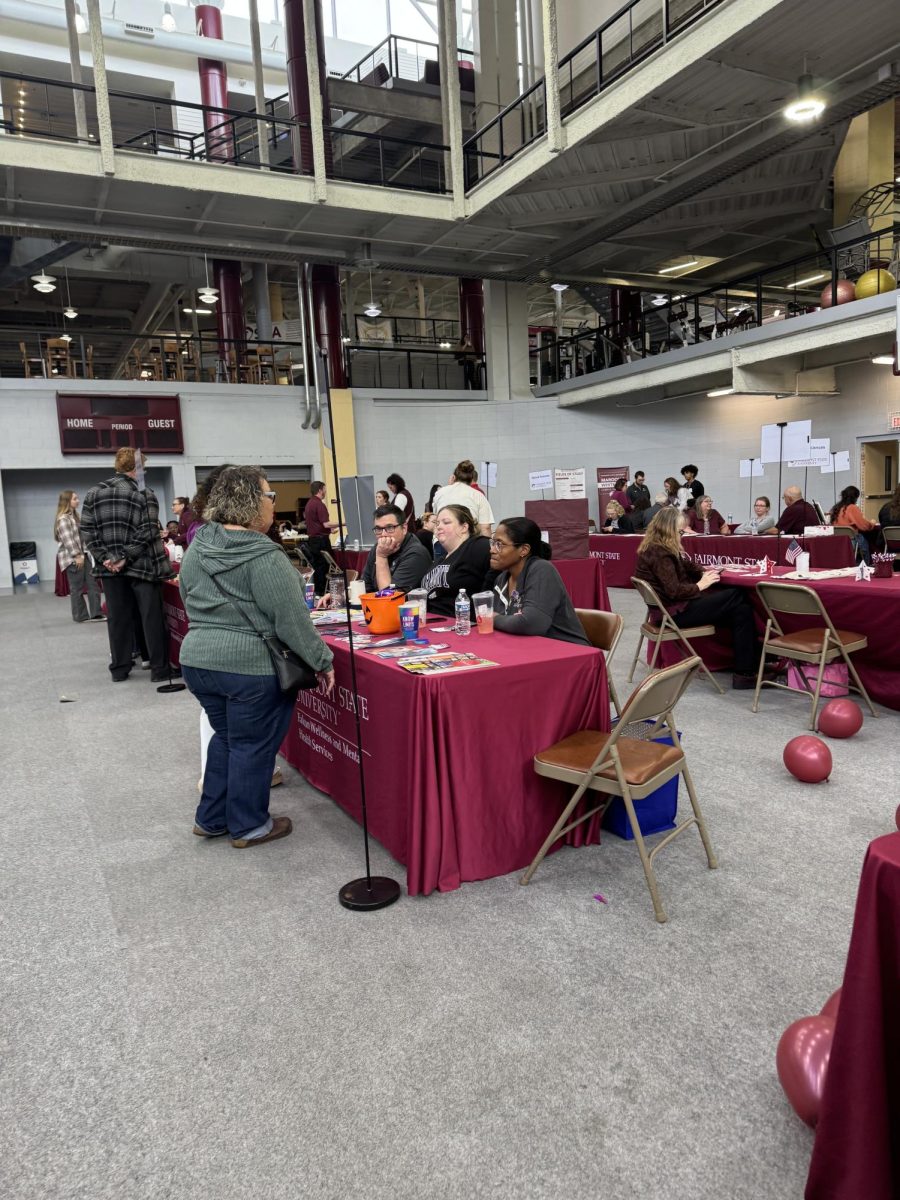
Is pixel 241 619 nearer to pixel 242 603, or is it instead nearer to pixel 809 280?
pixel 242 603

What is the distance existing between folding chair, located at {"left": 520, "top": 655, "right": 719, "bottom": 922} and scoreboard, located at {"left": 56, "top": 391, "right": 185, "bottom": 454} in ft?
42.0

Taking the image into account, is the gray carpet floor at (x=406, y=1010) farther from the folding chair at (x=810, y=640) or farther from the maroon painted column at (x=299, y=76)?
the maroon painted column at (x=299, y=76)

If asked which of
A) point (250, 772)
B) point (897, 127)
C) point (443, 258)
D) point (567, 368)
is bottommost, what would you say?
point (250, 772)

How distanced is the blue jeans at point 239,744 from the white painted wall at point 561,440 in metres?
12.6

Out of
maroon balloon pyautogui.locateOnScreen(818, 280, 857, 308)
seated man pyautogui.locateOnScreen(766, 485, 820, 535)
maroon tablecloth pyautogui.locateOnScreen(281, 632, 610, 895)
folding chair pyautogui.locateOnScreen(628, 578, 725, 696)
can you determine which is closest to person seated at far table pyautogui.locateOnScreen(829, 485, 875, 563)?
seated man pyautogui.locateOnScreen(766, 485, 820, 535)

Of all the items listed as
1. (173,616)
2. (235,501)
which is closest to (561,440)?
(173,616)

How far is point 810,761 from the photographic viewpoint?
11.9 ft

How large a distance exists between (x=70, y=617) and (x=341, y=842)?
837 cm

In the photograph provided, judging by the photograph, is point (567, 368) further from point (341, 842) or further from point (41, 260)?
point (341, 842)

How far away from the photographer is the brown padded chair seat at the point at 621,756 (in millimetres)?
2632

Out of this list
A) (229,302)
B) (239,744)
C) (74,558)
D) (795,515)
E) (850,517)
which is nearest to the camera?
(239,744)

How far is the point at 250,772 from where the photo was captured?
312cm

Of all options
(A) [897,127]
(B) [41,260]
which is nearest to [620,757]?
(A) [897,127]

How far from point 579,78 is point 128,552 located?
1197 cm
